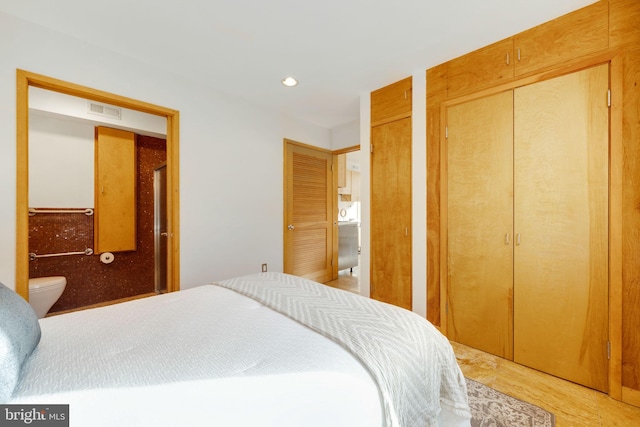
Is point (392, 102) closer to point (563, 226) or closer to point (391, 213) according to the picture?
point (391, 213)

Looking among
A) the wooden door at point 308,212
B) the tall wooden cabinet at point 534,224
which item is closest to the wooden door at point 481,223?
the tall wooden cabinet at point 534,224

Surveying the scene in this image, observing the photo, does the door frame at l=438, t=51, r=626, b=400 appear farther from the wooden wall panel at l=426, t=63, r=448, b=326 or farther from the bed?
the bed

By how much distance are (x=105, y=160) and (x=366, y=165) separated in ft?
10.3

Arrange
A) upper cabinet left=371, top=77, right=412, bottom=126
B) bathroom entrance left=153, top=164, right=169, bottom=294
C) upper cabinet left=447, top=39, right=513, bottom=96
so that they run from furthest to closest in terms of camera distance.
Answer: bathroom entrance left=153, top=164, right=169, bottom=294
upper cabinet left=371, top=77, right=412, bottom=126
upper cabinet left=447, top=39, right=513, bottom=96

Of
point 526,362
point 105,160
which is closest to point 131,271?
point 105,160

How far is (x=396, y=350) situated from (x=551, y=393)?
151 cm

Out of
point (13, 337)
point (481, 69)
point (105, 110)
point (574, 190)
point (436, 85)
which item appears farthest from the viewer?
point (105, 110)

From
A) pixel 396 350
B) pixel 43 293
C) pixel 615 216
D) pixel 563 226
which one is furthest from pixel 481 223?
pixel 43 293

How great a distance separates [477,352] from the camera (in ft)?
7.12

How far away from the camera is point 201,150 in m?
2.78

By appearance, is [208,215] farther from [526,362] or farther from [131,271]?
[526,362]

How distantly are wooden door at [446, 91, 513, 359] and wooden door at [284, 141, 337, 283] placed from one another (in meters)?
2.03

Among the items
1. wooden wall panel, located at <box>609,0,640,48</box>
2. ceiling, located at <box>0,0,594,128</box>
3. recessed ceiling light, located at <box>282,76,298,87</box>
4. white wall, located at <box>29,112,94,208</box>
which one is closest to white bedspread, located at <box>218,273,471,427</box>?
ceiling, located at <box>0,0,594,128</box>

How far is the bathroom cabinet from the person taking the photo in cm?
322
